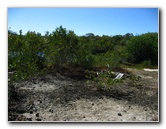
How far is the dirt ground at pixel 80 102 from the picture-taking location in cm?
384

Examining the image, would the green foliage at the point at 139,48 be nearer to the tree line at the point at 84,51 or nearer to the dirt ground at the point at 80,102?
the tree line at the point at 84,51

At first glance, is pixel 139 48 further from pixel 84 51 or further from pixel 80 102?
pixel 80 102

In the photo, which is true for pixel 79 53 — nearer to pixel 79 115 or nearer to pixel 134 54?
pixel 134 54

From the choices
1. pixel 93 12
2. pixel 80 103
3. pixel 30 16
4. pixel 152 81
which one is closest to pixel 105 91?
pixel 80 103

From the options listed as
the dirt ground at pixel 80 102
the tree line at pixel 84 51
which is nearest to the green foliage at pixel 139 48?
the tree line at pixel 84 51

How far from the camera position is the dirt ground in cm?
384

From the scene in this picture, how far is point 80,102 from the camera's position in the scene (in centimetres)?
428

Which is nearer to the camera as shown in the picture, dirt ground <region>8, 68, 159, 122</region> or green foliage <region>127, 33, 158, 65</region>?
dirt ground <region>8, 68, 159, 122</region>

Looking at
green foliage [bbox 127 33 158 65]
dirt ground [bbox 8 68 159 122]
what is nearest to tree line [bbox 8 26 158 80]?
green foliage [bbox 127 33 158 65]

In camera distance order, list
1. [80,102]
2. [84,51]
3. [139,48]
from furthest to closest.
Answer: [84,51] → [139,48] → [80,102]

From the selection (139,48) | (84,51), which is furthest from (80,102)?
(139,48)

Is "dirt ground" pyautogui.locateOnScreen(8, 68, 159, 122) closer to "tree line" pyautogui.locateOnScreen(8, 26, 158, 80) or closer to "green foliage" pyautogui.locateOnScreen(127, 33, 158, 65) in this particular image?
"tree line" pyautogui.locateOnScreen(8, 26, 158, 80)

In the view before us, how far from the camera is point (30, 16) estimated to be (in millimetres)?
4062
